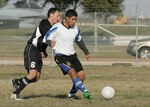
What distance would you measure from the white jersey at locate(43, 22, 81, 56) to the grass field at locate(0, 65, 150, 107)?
3.40 feet

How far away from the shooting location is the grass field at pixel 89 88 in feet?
35.7

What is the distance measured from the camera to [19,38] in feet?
108

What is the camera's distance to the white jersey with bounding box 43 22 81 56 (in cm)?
1123

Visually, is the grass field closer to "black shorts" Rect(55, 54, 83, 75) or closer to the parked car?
"black shorts" Rect(55, 54, 83, 75)

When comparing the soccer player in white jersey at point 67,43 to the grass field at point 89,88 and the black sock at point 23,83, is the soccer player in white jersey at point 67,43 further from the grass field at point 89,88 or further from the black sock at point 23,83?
the black sock at point 23,83

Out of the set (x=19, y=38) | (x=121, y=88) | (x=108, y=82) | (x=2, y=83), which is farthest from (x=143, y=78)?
(x=19, y=38)

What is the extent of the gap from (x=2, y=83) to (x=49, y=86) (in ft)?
4.79

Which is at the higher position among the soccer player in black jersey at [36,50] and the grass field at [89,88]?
the soccer player in black jersey at [36,50]

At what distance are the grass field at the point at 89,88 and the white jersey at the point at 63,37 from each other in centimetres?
104

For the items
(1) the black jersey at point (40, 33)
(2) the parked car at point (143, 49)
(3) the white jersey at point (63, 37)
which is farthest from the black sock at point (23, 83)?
(2) the parked car at point (143, 49)

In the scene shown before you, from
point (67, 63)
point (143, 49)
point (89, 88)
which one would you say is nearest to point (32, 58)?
point (67, 63)

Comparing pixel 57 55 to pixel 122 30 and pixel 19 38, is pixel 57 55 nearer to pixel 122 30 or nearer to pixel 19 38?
pixel 19 38

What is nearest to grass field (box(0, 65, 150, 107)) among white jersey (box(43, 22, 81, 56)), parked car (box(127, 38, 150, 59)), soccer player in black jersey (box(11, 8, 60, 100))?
soccer player in black jersey (box(11, 8, 60, 100))

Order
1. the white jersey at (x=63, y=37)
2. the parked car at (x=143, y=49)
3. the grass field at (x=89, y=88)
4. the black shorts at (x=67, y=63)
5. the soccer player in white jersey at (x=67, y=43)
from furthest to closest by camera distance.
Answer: the parked car at (x=143, y=49)
the black shorts at (x=67, y=63)
the white jersey at (x=63, y=37)
the soccer player in white jersey at (x=67, y=43)
the grass field at (x=89, y=88)
